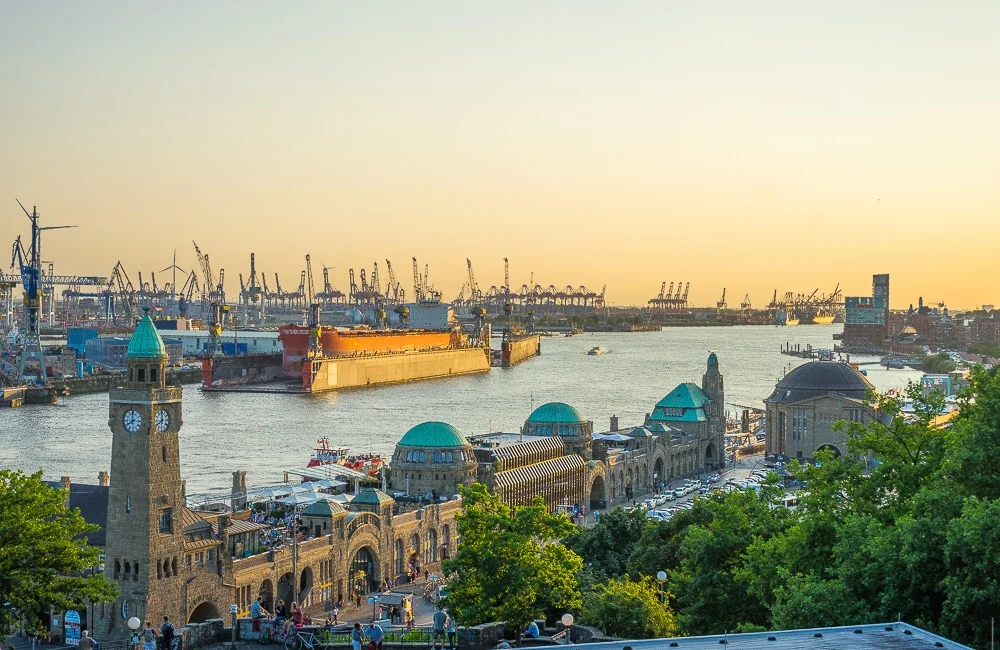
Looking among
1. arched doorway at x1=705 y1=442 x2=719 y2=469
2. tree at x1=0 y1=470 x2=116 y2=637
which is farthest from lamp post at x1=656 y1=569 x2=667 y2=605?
arched doorway at x1=705 y1=442 x2=719 y2=469

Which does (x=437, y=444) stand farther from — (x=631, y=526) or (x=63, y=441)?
(x=63, y=441)

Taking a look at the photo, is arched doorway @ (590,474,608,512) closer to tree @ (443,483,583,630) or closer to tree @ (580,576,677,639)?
tree @ (443,483,583,630)

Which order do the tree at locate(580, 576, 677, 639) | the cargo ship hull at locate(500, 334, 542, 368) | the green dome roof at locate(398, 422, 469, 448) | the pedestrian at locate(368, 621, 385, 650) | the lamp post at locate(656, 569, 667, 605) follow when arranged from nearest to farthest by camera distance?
the pedestrian at locate(368, 621, 385, 650) → the tree at locate(580, 576, 677, 639) → the lamp post at locate(656, 569, 667, 605) → the green dome roof at locate(398, 422, 469, 448) → the cargo ship hull at locate(500, 334, 542, 368)

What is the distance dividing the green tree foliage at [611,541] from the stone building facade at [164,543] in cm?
715

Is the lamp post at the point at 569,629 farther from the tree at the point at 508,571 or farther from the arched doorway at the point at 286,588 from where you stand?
the arched doorway at the point at 286,588

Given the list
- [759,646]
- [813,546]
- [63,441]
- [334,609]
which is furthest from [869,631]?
[63,441]

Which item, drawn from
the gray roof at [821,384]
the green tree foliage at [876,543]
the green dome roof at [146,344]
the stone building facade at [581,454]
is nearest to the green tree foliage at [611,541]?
the green tree foliage at [876,543]

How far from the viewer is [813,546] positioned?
21188 millimetres

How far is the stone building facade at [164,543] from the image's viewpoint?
27.9 m

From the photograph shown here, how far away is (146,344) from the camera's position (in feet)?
92.8

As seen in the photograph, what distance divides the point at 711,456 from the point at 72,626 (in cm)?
4232

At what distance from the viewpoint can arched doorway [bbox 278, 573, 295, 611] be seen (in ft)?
107

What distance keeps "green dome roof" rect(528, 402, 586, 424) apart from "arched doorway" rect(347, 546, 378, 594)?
57.8ft

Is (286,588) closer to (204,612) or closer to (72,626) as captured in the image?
(204,612)
